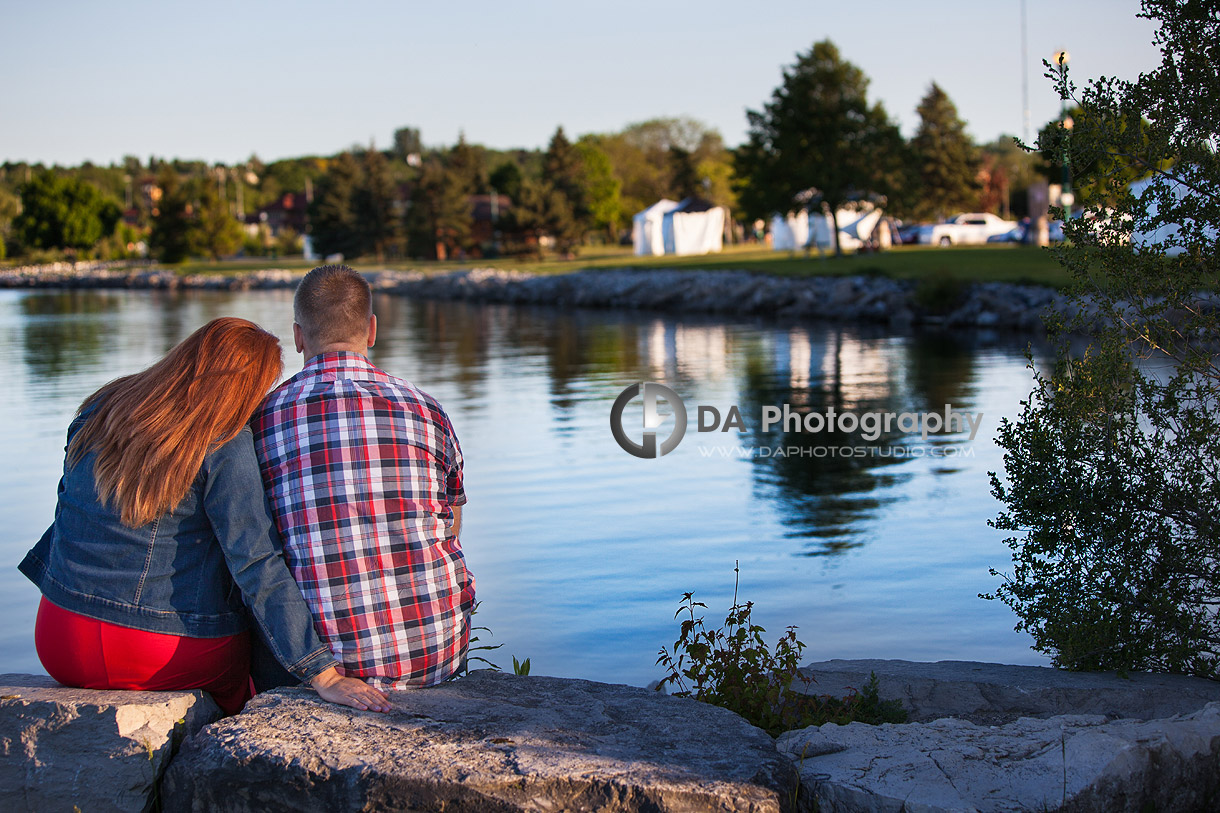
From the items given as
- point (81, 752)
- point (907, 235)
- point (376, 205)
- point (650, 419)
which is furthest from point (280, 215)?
point (81, 752)

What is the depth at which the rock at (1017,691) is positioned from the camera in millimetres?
3771

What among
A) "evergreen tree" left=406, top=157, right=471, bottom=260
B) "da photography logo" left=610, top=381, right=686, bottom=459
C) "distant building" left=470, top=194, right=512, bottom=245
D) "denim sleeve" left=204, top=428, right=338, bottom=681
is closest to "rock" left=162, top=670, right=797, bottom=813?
"denim sleeve" left=204, top=428, right=338, bottom=681

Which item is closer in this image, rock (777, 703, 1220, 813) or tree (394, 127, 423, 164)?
rock (777, 703, 1220, 813)

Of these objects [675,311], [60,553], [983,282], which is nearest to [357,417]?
[60,553]

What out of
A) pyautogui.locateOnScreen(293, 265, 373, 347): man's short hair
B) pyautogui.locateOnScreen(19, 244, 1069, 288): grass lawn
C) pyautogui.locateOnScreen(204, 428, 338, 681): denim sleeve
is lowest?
pyautogui.locateOnScreen(204, 428, 338, 681): denim sleeve

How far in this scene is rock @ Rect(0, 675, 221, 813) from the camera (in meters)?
2.95

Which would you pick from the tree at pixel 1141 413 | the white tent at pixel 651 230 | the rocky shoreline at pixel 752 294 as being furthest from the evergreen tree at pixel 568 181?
the tree at pixel 1141 413

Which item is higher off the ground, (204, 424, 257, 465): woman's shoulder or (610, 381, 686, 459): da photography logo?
(204, 424, 257, 465): woman's shoulder

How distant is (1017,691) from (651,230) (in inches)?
2257

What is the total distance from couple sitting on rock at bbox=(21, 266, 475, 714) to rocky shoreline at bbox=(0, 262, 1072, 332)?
1464 cm

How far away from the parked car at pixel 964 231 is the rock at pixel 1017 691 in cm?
5641

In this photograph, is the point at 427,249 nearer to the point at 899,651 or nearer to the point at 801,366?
the point at 801,366

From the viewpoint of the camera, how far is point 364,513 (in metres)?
3.22

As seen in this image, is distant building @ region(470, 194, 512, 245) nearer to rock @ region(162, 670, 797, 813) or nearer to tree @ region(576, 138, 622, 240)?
tree @ region(576, 138, 622, 240)
